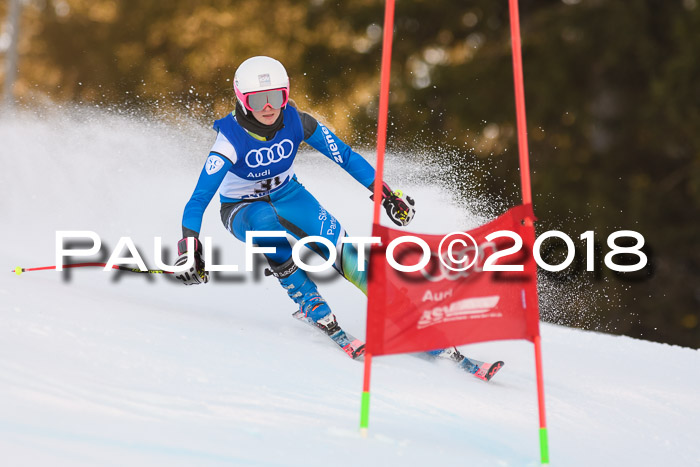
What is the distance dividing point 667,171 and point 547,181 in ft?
6.93

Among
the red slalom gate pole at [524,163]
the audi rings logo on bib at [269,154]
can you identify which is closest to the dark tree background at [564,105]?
the audi rings logo on bib at [269,154]

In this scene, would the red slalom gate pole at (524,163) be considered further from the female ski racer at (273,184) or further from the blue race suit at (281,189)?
the blue race suit at (281,189)

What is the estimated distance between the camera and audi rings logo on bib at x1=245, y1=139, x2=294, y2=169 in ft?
16.0

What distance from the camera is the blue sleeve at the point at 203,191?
4684 mm

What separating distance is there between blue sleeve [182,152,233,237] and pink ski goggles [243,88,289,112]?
0.32 m

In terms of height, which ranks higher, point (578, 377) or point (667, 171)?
point (667, 171)

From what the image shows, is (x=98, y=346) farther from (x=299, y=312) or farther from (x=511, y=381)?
(x=511, y=381)

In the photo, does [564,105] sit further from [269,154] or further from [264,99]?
[264,99]

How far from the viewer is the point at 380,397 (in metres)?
3.95

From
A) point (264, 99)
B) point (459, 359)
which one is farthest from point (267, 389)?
point (264, 99)

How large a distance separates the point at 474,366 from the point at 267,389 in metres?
1.54

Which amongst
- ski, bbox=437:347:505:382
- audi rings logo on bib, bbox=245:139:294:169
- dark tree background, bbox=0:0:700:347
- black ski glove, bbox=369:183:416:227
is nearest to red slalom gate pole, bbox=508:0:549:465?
ski, bbox=437:347:505:382

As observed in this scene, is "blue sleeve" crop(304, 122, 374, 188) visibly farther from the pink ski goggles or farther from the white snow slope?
the white snow slope

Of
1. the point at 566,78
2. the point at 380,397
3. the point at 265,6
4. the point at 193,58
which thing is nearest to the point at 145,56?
the point at 193,58
